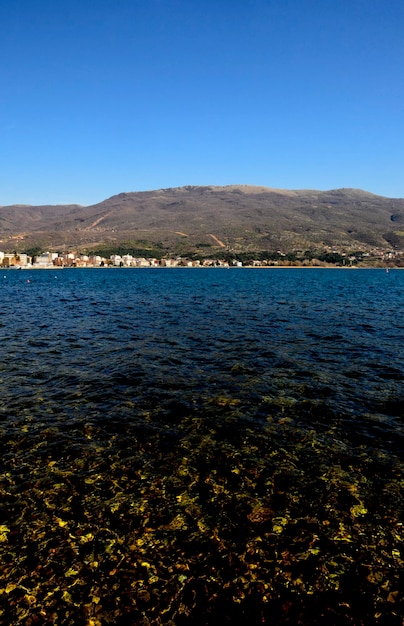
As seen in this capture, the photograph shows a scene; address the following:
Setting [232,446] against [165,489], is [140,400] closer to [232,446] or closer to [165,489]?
[232,446]

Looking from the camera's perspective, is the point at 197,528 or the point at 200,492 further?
the point at 200,492

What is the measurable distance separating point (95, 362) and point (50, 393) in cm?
679

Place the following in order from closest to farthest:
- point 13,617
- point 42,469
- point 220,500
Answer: point 13,617, point 220,500, point 42,469

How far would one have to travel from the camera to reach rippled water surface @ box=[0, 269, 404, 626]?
8.17 m

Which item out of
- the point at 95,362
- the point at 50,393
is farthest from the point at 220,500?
the point at 95,362

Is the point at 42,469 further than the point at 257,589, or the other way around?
the point at 42,469

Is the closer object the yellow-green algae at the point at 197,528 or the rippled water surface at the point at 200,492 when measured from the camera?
the yellow-green algae at the point at 197,528

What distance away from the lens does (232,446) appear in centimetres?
1489

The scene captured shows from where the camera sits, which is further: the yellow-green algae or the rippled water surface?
the rippled water surface

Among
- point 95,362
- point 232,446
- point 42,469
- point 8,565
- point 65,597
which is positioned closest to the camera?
point 65,597

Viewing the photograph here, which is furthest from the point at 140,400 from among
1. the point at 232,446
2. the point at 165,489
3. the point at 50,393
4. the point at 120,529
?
the point at 120,529

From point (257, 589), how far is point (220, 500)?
3.26 meters

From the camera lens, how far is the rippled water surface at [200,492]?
817 centimetres

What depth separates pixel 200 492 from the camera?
39.1 ft
